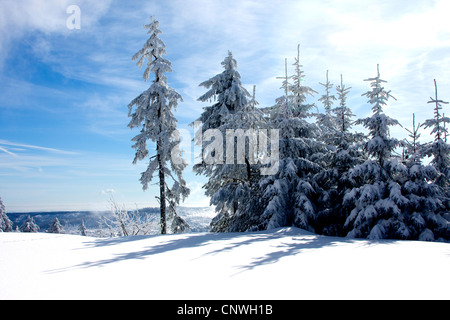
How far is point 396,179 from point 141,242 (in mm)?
10304

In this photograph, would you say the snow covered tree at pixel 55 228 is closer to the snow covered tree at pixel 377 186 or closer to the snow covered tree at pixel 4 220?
the snow covered tree at pixel 4 220

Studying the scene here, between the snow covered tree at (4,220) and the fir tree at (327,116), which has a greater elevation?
the fir tree at (327,116)

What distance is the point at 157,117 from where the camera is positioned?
15891mm

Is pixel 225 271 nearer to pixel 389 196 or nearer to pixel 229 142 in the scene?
pixel 389 196

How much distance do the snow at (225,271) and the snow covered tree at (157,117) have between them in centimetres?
905

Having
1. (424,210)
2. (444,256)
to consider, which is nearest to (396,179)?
(424,210)

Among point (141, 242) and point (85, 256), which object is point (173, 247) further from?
point (85, 256)

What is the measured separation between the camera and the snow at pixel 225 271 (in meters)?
3.30

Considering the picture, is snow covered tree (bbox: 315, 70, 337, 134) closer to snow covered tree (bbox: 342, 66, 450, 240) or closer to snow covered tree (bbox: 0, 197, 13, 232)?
snow covered tree (bbox: 342, 66, 450, 240)

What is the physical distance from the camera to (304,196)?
1125 centimetres

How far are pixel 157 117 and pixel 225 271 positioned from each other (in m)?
13.1

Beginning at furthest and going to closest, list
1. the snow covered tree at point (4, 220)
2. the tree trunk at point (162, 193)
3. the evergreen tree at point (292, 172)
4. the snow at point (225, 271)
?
1. the snow covered tree at point (4, 220)
2. the tree trunk at point (162, 193)
3. the evergreen tree at point (292, 172)
4. the snow at point (225, 271)

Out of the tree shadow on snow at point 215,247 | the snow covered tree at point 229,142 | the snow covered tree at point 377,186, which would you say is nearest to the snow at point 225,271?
the tree shadow on snow at point 215,247

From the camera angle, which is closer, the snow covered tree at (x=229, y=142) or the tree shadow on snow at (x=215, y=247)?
the tree shadow on snow at (x=215, y=247)
